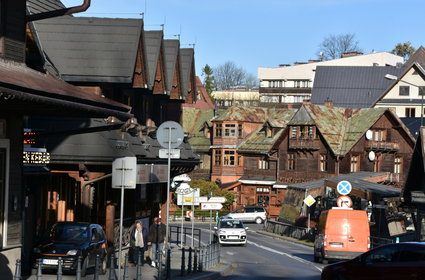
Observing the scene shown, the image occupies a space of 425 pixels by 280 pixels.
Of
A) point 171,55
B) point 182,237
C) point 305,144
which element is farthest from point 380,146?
point 171,55

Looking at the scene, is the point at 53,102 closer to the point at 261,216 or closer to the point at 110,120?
the point at 110,120

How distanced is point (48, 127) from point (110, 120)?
3.40m

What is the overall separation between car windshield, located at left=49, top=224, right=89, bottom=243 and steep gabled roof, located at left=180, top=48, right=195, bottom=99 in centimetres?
1275

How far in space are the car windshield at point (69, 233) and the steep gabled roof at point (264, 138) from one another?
6187 centimetres

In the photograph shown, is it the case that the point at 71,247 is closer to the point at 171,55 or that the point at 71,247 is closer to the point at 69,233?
the point at 69,233

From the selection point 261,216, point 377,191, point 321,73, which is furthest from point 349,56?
point 377,191

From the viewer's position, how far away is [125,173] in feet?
62.2

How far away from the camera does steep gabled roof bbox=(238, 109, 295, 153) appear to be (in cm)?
8669

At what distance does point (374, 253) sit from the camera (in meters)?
18.3

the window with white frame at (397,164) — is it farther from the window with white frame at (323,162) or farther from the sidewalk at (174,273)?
the sidewalk at (174,273)

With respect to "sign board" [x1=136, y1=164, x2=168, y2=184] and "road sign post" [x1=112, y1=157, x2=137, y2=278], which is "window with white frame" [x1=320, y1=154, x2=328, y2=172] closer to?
"sign board" [x1=136, y1=164, x2=168, y2=184]

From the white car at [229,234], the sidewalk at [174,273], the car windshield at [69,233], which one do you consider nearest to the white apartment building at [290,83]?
the white car at [229,234]

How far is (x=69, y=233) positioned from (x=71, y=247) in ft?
2.49

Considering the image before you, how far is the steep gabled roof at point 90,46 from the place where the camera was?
2678 centimetres
